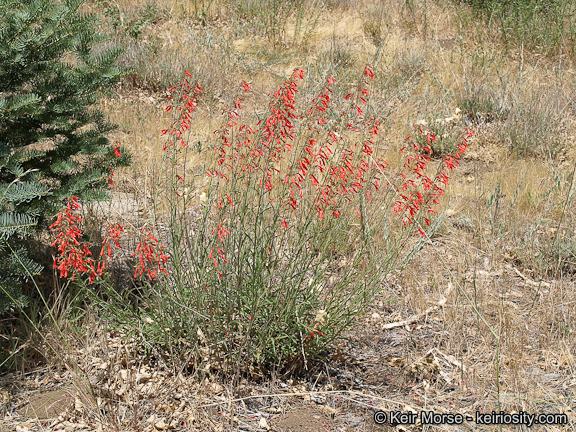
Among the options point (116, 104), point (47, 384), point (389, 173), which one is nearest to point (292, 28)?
point (116, 104)

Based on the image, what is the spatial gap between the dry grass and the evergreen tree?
0.46 meters

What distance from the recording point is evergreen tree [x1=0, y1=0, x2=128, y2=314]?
2.82 meters

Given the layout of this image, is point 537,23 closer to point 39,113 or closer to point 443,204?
point 443,204

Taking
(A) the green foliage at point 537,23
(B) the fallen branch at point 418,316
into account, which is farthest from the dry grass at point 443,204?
(A) the green foliage at point 537,23

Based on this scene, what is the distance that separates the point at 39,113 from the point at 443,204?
357 centimetres

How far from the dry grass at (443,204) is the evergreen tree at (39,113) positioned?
0.46 metres

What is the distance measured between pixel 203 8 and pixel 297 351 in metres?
7.60

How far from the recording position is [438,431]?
264 cm

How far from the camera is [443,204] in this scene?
203 inches

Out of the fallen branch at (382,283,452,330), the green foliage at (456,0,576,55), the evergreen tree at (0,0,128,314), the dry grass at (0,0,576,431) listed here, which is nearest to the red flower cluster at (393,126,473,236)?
the dry grass at (0,0,576,431)

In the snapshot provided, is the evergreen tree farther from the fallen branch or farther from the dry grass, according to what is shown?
the fallen branch

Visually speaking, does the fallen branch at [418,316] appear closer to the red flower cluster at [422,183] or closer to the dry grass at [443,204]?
the dry grass at [443,204]

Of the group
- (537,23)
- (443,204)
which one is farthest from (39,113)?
(537,23)

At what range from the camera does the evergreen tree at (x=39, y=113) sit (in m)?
2.82
